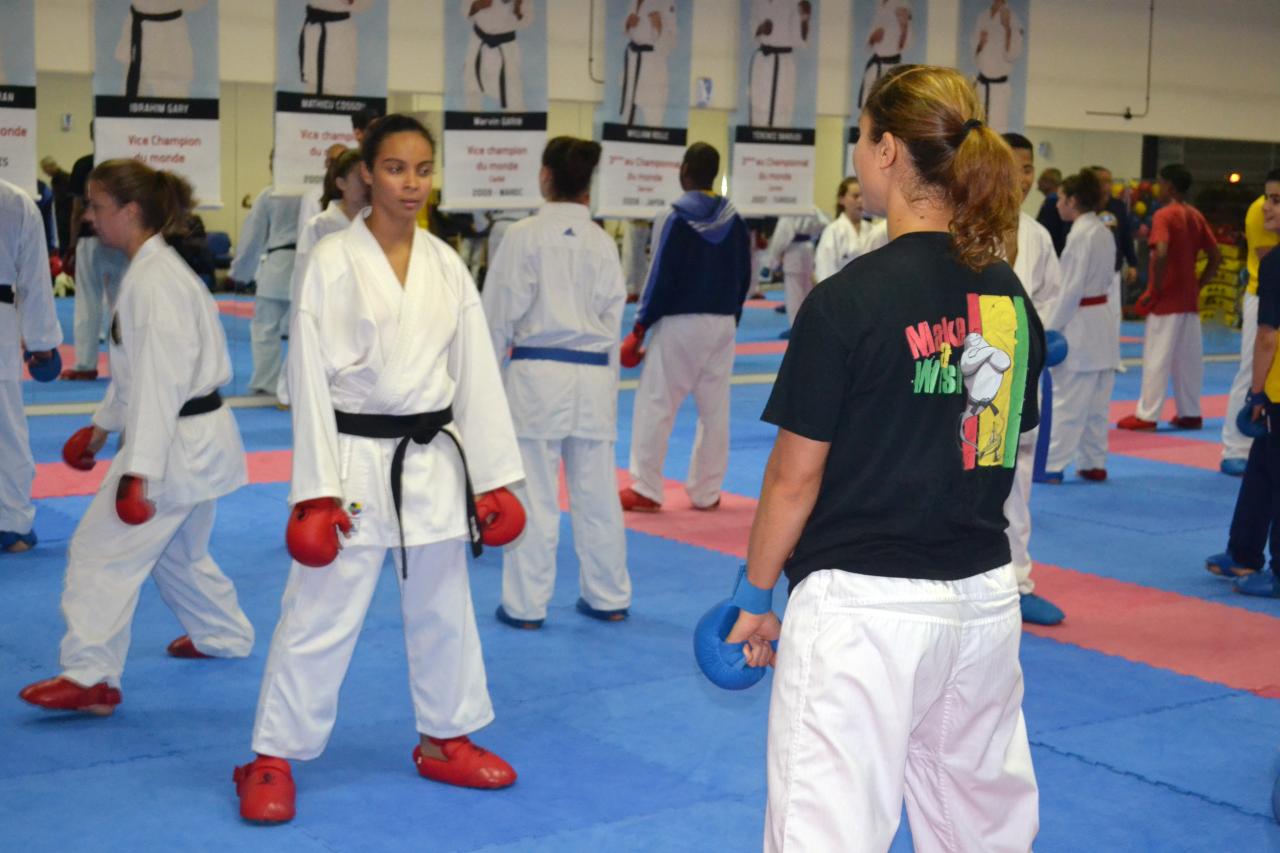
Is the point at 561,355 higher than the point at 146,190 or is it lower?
lower

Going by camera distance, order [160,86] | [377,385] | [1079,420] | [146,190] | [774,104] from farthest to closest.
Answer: [774,104] < [1079,420] < [160,86] < [146,190] < [377,385]

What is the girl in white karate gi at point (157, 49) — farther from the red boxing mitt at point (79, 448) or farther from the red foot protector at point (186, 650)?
the red foot protector at point (186, 650)

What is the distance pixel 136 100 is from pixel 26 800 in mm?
5890

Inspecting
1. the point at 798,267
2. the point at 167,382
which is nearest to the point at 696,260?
the point at 167,382

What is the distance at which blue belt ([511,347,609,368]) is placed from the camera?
5691 millimetres

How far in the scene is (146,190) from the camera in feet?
15.4

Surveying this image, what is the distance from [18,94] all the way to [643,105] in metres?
4.34

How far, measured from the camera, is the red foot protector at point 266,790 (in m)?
3.77

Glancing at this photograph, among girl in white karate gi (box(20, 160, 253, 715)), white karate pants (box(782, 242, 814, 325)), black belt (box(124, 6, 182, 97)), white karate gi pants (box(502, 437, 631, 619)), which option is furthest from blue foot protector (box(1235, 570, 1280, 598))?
white karate pants (box(782, 242, 814, 325))

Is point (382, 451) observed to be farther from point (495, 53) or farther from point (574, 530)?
point (495, 53)

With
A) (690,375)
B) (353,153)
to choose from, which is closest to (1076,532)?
(690,375)

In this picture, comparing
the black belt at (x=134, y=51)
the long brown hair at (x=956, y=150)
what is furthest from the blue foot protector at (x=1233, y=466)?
the long brown hair at (x=956, y=150)

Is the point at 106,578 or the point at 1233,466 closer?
the point at 106,578

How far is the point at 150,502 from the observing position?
4.43 meters
